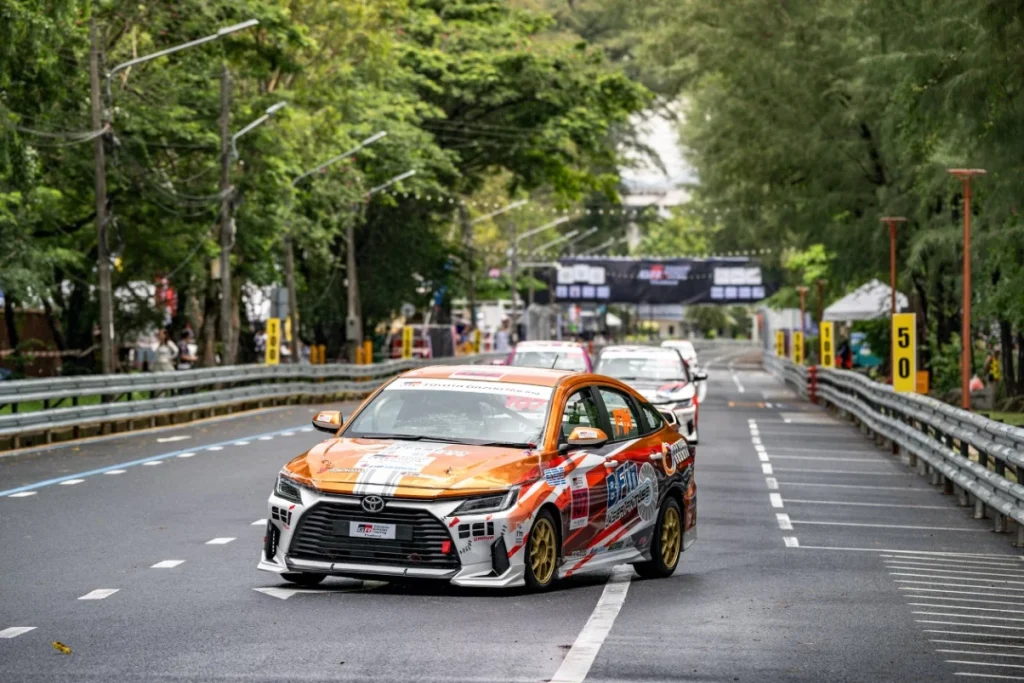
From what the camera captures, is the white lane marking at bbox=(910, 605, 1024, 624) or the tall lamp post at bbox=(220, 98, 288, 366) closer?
the white lane marking at bbox=(910, 605, 1024, 624)

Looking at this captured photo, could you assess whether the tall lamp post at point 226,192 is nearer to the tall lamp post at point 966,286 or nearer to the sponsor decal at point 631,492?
the tall lamp post at point 966,286

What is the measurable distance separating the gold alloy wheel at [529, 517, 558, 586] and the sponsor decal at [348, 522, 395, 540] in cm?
86

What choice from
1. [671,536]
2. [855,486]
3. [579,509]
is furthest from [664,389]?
[579,509]

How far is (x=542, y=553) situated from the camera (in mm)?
11633

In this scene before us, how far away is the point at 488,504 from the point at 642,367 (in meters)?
19.2

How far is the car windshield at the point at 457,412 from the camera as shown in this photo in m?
12.2

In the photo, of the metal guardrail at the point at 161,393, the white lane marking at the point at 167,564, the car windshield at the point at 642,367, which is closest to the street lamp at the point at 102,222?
the metal guardrail at the point at 161,393

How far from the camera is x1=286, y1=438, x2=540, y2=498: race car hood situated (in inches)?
440

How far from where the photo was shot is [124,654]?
9.20 meters

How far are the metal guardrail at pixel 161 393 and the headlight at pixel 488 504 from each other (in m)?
15.7

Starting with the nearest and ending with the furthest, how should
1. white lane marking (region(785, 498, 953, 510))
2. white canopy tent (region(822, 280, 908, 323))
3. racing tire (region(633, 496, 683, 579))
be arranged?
racing tire (region(633, 496, 683, 579))
white lane marking (region(785, 498, 953, 510))
white canopy tent (region(822, 280, 908, 323))

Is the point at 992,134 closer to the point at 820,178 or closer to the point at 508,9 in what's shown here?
the point at 820,178

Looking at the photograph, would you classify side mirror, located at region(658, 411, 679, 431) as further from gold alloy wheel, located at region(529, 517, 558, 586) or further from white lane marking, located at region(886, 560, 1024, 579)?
gold alloy wheel, located at region(529, 517, 558, 586)

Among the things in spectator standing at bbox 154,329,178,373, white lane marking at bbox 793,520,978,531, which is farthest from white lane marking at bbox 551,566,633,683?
spectator standing at bbox 154,329,178,373
